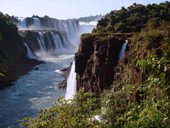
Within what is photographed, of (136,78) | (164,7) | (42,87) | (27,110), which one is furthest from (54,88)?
(136,78)

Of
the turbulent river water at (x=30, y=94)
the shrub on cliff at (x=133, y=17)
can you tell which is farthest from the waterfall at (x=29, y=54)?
the shrub on cliff at (x=133, y=17)

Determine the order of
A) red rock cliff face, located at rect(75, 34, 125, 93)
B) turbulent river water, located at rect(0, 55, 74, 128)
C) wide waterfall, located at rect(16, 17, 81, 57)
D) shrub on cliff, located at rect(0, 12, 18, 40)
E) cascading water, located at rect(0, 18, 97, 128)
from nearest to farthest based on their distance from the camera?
red rock cliff face, located at rect(75, 34, 125, 93) → turbulent river water, located at rect(0, 55, 74, 128) → cascading water, located at rect(0, 18, 97, 128) → shrub on cliff, located at rect(0, 12, 18, 40) → wide waterfall, located at rect(16, 17, 81, 57)

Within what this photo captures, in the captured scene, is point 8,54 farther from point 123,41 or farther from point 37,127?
point 37,127

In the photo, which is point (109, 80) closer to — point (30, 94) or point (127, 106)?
point (30, 94)

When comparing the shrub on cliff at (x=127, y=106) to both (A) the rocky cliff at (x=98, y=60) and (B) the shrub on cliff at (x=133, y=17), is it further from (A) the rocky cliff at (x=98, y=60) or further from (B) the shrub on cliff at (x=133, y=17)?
(B) the shrub on cliff at (x=133, y=17)

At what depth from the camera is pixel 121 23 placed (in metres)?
38.5

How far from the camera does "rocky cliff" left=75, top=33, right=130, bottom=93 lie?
95.9 ft

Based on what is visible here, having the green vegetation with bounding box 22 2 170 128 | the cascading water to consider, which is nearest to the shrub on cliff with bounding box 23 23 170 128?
the green vegetation with bounding box 22 2 170 128

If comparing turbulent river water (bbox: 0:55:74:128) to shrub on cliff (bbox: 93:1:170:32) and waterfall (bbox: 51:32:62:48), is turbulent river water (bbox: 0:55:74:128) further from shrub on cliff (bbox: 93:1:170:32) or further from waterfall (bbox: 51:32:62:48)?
waterfall (bbox: 51:32:62:48)

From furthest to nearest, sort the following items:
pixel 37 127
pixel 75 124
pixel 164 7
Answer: pixel 164 7 → pixel 37 127 → pixel 75 124

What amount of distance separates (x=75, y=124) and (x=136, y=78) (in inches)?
475

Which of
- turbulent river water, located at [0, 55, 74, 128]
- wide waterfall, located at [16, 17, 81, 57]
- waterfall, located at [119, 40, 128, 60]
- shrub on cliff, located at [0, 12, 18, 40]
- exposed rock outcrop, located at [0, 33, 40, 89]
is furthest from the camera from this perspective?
wide waterfall, located at [16, 17, 81, 57]

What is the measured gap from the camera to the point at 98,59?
29.8m

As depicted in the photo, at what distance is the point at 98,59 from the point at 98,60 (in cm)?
8
